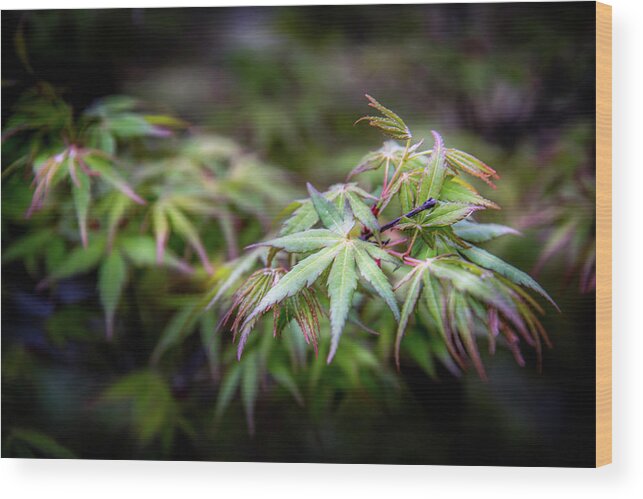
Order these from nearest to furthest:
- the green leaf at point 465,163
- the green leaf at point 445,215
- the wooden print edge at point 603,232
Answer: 1. the green leaf at point 445,215
2. the green leaf at point 465,163
3. the wooden print edge at point 603,232

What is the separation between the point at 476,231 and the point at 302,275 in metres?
0.42

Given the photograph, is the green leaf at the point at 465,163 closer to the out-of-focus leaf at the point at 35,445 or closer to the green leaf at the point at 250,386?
the green leaf at the point at 250,386

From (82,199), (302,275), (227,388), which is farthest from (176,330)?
(302,275)

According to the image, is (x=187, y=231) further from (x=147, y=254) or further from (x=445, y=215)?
(x=445, y=215)

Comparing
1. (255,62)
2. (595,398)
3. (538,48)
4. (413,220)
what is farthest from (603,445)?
(255,62)

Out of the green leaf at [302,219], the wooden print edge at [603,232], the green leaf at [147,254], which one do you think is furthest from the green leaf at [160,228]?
the wooden print edge at [603,232]

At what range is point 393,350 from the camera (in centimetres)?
162

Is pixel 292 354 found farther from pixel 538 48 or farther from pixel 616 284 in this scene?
pixel 538 48

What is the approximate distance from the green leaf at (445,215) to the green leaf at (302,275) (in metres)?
0.16

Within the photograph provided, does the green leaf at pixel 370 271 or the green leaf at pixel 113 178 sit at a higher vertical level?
the green leaf at pixel 113 178

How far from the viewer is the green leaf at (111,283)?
166 cm

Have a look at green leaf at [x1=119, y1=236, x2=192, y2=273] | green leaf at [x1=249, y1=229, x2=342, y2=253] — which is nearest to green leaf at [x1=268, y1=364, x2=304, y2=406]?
green leaf at [x1=119, y1=236, x2=192, y2=273]

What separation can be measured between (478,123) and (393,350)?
0.55 meters

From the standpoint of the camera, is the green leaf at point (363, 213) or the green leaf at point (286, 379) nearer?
A: the green leaf at point (363, 213)
